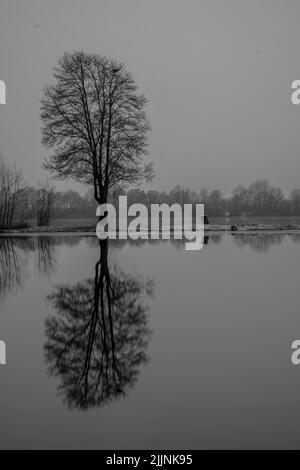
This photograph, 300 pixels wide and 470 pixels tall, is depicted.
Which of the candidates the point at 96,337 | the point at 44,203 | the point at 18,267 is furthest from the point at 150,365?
the point at 44,203

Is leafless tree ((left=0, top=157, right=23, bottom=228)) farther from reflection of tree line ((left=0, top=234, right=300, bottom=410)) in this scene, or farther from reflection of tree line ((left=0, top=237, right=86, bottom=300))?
reflection of tree line ((left=0, top=234, right=300, bottom=410))

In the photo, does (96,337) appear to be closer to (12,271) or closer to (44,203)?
(12,271)

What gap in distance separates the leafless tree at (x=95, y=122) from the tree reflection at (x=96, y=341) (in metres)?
22.5

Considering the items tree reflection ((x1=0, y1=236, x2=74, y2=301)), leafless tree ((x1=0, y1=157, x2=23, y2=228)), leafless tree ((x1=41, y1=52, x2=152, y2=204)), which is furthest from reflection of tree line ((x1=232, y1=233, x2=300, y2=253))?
leafless tree ((x1=0, y1=157, x2=23, y2=228))

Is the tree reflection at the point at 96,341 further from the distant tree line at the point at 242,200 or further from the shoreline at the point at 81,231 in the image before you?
the distant tree line at the point at 242,200

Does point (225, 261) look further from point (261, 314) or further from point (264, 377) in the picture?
point (264, 377)

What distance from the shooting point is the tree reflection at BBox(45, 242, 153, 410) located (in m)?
4.22

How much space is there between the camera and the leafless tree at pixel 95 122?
30.4 m

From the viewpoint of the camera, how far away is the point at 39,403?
391 centimetres

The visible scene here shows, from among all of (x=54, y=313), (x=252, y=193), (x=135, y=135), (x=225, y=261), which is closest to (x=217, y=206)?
(x=252, y=193)

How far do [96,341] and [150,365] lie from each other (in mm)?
987

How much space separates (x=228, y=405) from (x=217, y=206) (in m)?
118

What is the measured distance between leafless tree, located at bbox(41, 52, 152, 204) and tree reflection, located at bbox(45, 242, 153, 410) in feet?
73.9

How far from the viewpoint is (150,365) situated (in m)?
4.77
